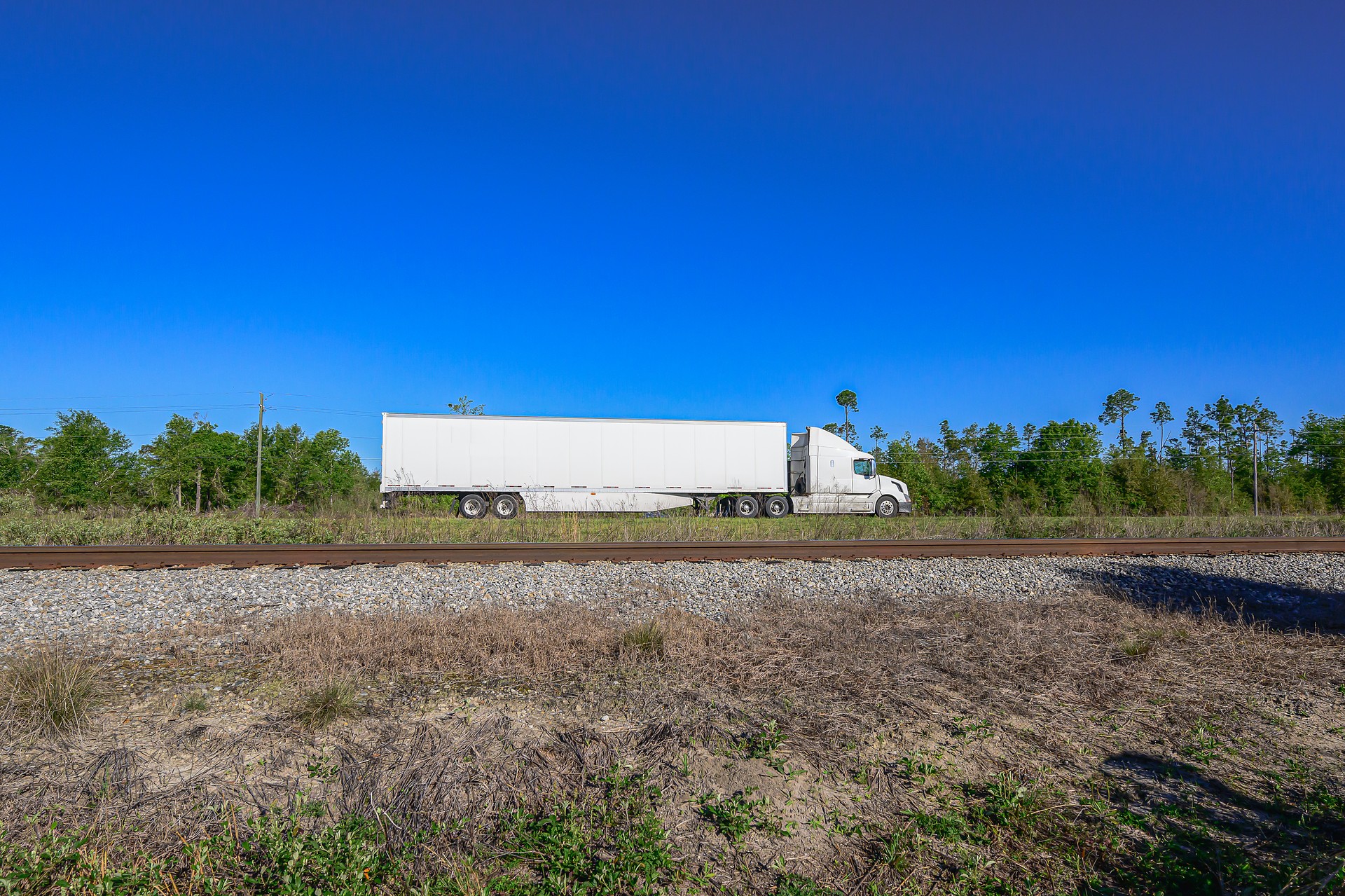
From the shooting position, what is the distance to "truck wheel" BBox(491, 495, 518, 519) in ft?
84.0

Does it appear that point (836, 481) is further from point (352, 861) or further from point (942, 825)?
point (352, 861)

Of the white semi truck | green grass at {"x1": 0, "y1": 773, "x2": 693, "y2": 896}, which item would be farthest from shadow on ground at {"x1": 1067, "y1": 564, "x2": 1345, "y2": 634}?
the white semi truck

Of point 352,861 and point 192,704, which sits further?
point 192,704

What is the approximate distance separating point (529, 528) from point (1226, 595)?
11630mm

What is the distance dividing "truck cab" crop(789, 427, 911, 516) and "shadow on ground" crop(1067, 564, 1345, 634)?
650 inches

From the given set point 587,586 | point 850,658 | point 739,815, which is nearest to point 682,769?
point 739,815

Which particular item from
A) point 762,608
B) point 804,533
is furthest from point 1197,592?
point 804,533

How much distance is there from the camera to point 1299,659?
212 inches

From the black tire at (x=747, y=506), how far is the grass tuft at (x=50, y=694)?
23.2 meters

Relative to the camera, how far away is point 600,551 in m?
11.2

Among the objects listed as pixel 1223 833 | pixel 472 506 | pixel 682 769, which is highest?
pixel 472 506

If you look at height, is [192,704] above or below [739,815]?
above

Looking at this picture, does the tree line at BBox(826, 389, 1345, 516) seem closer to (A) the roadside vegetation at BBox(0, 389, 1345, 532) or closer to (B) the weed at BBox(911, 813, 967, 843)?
(A) the roadside vegetation at BBox(0, 389, 1345, 532)

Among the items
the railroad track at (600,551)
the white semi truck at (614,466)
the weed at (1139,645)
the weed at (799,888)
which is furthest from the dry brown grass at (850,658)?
the white semi truck at (614,466)
